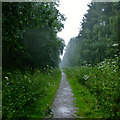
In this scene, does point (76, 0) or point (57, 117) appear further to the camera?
point (76, 0)

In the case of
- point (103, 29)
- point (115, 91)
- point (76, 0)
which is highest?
point (103, 29)

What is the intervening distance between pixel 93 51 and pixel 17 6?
1766 centimetres

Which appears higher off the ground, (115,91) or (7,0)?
(7,0)

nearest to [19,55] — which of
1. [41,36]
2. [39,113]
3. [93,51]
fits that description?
[41,36]

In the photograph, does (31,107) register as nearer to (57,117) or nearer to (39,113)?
(39,113)

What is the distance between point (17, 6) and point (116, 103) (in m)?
5.38

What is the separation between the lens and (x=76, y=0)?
550cm

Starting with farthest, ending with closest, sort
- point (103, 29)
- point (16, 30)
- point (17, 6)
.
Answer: point (103, 29) → point (16, 30) → point (17, 6)

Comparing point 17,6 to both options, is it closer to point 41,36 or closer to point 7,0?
point 7,0


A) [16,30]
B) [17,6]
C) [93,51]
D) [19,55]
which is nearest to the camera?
[17,6]

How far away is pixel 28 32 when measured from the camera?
15.5 metres

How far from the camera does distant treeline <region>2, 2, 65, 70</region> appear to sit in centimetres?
519

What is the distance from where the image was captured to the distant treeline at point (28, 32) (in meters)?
5.19

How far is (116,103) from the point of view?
15.4 feet
